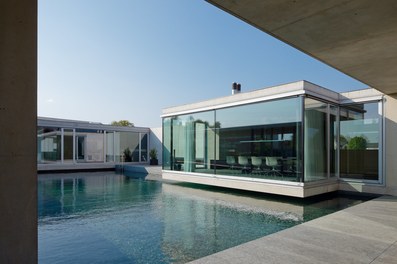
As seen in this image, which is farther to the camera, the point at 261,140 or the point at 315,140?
the point at 261,140

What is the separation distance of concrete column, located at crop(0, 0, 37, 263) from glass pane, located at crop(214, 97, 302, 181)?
25.0ft

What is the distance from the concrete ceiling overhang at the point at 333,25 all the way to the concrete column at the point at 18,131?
76.9 inches

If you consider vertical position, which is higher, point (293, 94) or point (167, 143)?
point (293, 94)

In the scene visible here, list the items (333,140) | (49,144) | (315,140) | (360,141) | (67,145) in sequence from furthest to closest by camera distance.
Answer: (67,145), (49,144), (333,140), (360,141), (315,140)

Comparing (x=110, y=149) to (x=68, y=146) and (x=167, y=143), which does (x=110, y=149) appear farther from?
(x=167, y=143)

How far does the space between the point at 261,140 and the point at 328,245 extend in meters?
6.05

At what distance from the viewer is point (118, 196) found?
9711 mm

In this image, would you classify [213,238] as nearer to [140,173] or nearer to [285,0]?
[285,0]

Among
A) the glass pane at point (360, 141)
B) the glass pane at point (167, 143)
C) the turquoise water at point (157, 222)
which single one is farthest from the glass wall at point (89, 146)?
the glass pane at point (360, 141)

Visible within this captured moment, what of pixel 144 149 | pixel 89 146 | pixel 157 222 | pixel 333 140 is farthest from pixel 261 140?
pixel 89 146

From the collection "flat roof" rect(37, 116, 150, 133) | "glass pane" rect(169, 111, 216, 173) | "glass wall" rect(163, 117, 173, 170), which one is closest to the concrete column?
"glass pane" rect(169, 111, 216, 173)

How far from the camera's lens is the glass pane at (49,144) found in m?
19.4

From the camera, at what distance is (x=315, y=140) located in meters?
9.27

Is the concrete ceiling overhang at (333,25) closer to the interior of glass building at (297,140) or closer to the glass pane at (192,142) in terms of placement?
the interior of glass building at (297,140)
